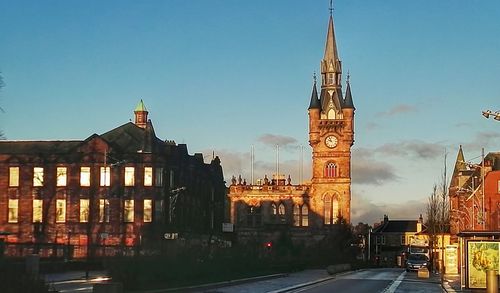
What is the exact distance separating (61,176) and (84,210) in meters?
4.80

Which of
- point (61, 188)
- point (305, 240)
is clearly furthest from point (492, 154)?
point (61, 188)

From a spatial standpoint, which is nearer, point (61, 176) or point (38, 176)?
point (61, 176)

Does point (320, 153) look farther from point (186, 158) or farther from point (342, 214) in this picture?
point (186, 158)

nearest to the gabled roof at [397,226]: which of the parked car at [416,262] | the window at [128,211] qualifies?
the parked car at [416,262]

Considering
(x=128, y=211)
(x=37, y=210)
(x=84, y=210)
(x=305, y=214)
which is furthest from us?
(x=305, y=214)

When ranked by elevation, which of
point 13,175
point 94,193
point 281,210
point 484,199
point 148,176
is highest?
point 13,175

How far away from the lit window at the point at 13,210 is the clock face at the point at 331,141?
7110cm

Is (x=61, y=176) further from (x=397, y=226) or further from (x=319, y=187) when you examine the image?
(x=397, y=226)

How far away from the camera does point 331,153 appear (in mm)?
146500

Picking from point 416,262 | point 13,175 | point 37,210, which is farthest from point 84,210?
point 416,262

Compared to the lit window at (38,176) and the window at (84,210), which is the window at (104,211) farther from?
the lit window at (38,176)

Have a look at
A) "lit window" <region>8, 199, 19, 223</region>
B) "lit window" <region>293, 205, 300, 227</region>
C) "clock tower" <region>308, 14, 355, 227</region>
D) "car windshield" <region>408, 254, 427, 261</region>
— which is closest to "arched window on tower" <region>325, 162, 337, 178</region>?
"clock tower" <region>308, 14, 355, 227</region>

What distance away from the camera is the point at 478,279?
37438 millimetres

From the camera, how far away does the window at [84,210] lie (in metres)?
86.1
